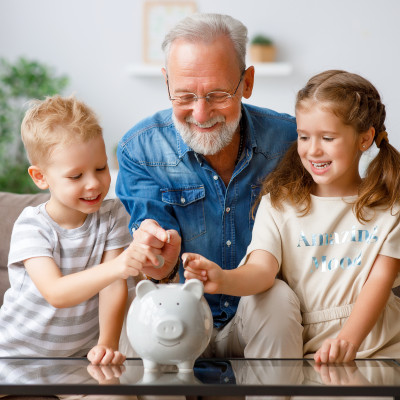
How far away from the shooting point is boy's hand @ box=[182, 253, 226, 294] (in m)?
1.45

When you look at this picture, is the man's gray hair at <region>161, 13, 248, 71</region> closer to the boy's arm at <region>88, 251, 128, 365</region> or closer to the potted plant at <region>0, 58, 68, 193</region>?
the boy's arm at <region>88, 251, 128, 365</region>

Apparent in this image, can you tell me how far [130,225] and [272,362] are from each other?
68 centimetres

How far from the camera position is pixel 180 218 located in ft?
6.74

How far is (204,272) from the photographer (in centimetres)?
148

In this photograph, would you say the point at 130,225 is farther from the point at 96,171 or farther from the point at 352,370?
the point at 352,370

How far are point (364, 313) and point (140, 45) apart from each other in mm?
4043

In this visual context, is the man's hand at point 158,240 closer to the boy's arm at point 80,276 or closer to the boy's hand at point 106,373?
the boy's arm at point 80,276

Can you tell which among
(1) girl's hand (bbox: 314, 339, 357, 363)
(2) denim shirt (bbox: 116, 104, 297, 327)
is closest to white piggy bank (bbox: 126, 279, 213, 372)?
(1) girl's hand (bbox: 314, 339, 357, 363)

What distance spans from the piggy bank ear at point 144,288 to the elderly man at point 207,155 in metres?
0.44

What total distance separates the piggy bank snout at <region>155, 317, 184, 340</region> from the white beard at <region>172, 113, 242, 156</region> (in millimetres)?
802

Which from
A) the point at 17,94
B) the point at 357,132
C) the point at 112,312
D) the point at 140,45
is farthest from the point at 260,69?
the point at 112,312

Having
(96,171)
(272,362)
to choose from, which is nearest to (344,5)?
(96,171)

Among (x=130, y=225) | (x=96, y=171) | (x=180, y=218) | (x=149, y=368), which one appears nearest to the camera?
(x=149, y=368)

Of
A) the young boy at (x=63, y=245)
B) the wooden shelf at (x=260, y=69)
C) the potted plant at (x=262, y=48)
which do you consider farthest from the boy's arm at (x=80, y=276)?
the potted plant at (x=262, y=48)
